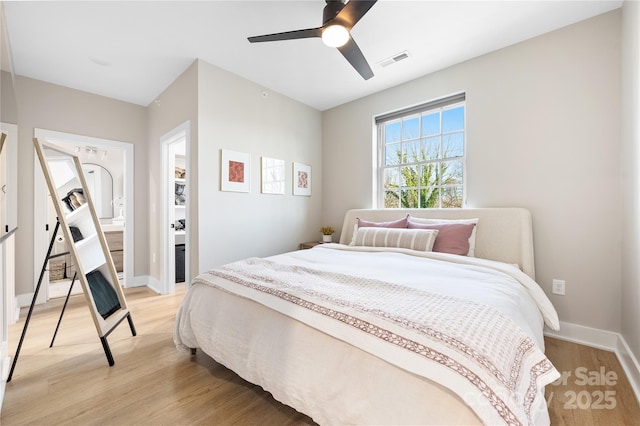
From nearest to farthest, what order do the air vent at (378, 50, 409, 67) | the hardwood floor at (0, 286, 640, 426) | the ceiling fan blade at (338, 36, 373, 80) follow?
the hardwood floor at (0, 286, 640, 426) → the ceiling fan blade at (338, 36, 373, 80) → the air vent at (378, 50, 409, 67)

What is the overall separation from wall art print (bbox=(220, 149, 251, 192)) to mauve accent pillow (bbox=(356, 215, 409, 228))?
1.42m

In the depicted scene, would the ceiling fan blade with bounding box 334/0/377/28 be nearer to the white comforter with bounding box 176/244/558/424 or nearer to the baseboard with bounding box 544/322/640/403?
the white comforter with bounding box 176/244/558/424

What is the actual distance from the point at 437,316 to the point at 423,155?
2669mm

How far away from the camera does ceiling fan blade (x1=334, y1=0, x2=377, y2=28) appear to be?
5.33 feet

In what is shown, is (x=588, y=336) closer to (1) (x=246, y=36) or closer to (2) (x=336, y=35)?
(2) (x=336, y=35)

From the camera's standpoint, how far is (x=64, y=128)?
337 centimetres

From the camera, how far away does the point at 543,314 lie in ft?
5.67

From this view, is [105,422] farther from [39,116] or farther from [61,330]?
[39,116]

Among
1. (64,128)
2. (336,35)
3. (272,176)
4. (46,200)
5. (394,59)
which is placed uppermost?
(394,59)

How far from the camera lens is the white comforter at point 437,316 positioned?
0.83m

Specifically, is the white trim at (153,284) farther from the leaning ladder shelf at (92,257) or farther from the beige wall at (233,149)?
the leaning ladder shelf at (92,257)


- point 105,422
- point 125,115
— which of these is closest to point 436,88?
point 105,422

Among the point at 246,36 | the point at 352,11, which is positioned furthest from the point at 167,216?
the point at 352,11


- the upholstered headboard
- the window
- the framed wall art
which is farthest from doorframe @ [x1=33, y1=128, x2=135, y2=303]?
the upholstered headboard
